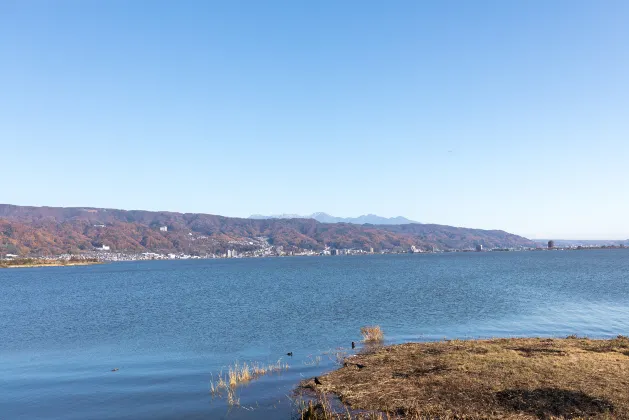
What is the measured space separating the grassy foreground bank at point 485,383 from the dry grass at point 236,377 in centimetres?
431

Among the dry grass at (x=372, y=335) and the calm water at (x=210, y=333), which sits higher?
the dry grass at (x=372, y=335)

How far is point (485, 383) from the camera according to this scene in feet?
73.9

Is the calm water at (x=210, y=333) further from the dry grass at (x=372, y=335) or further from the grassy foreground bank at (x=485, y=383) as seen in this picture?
the grassy foreground bank at (x=485, y=383)

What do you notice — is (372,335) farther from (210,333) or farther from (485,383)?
(485,383)

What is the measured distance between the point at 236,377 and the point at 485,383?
14560 millimetres

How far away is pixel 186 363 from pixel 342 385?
15098 millimetres

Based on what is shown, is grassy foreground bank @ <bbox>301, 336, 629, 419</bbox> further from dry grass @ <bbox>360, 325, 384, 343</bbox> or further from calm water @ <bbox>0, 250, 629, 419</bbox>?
dry grass @ <bbox>360, 325, 384, 343</bbox>

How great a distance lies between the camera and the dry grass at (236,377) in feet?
86.2

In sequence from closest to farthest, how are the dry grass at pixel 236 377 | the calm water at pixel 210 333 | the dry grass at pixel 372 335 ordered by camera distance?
the calm water at pixel 210 333, the dry grass at pixel 236 377, the dry grass at pixel 372 335

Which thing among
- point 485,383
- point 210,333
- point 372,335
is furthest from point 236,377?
point 210,333

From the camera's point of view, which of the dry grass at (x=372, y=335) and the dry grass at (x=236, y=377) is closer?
the dry grass at (x=236, y=377)

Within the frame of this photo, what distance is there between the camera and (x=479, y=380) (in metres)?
23.1

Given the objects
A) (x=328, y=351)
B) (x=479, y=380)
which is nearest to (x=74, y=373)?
(x=328, y=351)

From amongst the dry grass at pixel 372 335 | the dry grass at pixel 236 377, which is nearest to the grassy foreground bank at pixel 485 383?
the dry grass at pixel 236 377
